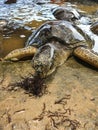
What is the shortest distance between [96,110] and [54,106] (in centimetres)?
58

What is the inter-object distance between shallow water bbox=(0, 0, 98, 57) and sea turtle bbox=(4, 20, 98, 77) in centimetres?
54

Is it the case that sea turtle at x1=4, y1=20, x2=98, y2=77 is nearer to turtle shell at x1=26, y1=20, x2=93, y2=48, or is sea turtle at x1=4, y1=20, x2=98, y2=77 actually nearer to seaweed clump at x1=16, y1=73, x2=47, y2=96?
turtle shell at x1=26, y1=20, x2=93, y2=48

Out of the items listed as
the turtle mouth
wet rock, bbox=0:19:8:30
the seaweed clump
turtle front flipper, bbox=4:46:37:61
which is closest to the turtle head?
the turtle mouth

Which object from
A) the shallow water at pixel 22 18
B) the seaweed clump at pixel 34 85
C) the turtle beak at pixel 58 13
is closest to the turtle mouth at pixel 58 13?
the turtle beak at pixel 58 13

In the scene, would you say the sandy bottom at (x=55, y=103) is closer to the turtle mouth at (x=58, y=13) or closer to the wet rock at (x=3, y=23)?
the wet rock at (x=3, y=23)

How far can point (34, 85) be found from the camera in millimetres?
4285

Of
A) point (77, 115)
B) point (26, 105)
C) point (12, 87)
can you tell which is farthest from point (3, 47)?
point (77, 115)

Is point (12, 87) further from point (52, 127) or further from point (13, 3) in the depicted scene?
point (13, 3)

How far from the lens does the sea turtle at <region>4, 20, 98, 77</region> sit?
4828 mm

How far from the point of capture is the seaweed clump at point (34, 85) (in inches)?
165

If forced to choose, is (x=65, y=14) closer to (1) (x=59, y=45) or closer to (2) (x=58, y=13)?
(2) (x=58, y=13)

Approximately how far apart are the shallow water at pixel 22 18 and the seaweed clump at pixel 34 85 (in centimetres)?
147

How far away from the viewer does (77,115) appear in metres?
3.76

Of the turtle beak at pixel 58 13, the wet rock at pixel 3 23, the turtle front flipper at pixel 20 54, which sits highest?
the turtle front flipper at pixel 20 54
